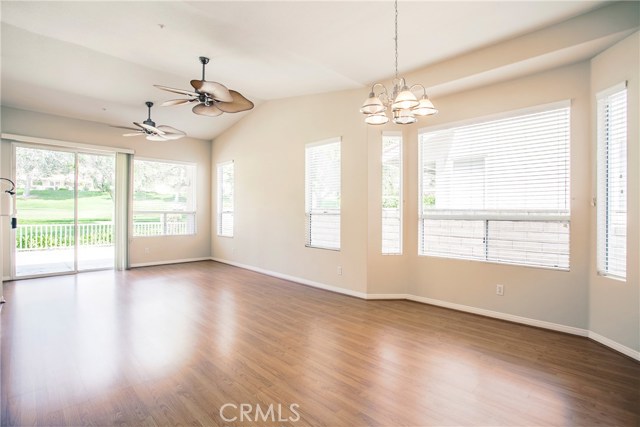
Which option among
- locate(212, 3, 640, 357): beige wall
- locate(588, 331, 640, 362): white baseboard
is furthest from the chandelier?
locate(588, 331, 640, 362): white baseboard

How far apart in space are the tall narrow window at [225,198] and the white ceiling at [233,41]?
7.92 ft

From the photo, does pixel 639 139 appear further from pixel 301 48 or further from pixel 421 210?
pixel 301 48

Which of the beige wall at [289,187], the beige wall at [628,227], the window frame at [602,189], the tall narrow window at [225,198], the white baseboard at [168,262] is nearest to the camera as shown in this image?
the beige wall at [628,227]

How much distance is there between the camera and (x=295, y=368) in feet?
8.03

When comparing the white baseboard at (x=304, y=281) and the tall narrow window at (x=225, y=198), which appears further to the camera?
the tall narrow window at (x=225, y=198)

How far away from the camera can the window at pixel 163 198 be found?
6.64 meters

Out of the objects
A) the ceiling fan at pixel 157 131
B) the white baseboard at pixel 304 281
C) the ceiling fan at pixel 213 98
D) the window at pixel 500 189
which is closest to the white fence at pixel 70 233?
the white baseboard at pixel 304 281

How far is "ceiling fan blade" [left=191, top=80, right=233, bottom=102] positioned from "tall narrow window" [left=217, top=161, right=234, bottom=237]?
3.71 m

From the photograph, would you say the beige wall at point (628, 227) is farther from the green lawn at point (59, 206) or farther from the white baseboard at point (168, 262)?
the green lawn at point (59, 206)

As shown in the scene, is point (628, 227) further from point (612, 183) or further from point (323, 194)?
point (323, 194)

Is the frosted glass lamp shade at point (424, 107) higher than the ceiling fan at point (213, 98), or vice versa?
the ceiling fan at point (213, 98)

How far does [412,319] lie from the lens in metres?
3.60

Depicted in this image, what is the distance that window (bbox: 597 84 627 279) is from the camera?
2756mm

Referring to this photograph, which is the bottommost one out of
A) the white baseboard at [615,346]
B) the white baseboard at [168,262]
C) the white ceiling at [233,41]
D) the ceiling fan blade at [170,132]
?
the white baseboard at [615,346]
